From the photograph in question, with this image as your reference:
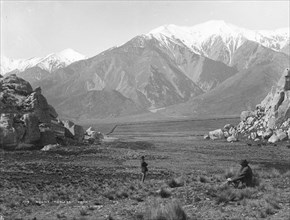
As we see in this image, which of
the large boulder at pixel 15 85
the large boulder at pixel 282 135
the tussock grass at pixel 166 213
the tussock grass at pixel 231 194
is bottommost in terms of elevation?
the large boulder at pixel 282 135

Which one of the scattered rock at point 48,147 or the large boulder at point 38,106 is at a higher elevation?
the large boulder at point 38,106

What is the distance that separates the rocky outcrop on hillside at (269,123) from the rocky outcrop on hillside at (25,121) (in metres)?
37.8

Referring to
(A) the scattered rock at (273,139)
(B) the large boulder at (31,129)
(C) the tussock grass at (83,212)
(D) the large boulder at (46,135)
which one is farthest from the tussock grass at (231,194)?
(A) the scattered rock at (273,139)

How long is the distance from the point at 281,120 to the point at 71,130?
47042 millimetres

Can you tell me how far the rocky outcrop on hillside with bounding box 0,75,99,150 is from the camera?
55.7 m

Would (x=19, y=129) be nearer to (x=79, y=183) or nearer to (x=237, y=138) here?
(x=79, y=183)

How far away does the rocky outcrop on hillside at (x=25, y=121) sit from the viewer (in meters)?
55.7

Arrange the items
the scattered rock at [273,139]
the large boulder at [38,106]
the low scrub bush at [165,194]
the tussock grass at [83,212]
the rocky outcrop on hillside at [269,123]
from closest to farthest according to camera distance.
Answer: the tussock grass at [83,212] < the low scrub bush at [165,194] < the large boulder at [38,106] < the scattered rock at [273,139] < the rocky outcrop on hillside at [269,123]

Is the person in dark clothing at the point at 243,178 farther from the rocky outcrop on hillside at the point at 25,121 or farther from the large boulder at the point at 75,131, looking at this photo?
the large boulder at the point at 75,131

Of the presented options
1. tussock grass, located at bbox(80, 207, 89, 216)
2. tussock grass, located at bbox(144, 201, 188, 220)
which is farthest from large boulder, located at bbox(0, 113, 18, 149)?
tussock grass, located at bbox(144, 201, 188, 220)

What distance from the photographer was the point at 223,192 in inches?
737

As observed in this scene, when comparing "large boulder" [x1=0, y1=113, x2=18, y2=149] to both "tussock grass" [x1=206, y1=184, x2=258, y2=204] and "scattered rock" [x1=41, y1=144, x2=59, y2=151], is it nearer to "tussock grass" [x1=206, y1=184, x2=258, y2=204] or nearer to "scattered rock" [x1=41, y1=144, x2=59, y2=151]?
"scattered rock" [x1=41, y1=144, x2=59, y2=151]

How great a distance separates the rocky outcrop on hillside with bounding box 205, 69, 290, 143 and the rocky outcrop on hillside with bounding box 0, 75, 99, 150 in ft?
124

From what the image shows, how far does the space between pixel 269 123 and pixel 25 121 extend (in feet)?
186
